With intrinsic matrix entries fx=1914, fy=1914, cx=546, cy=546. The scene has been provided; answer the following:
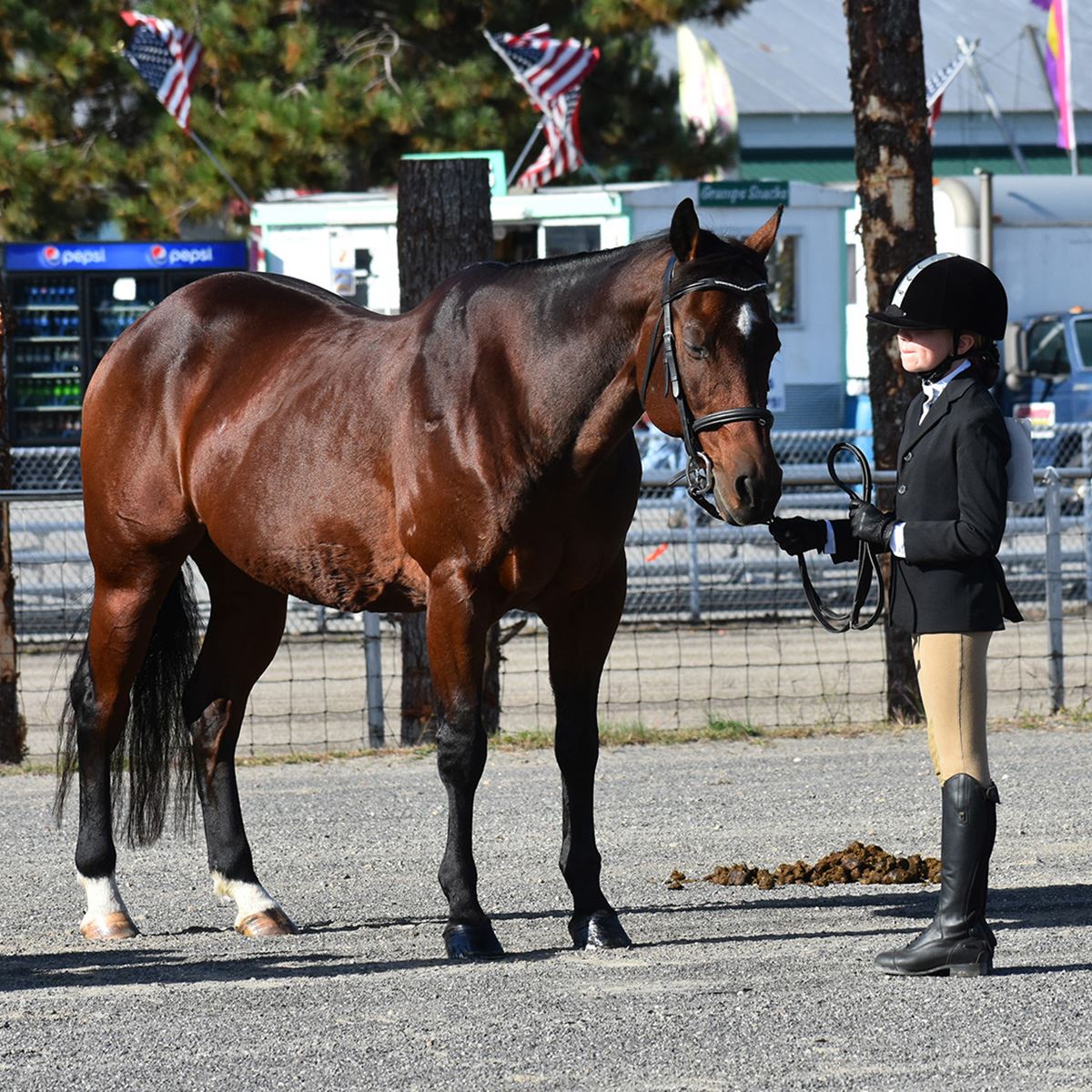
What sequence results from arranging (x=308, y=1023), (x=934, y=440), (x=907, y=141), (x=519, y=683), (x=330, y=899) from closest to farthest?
1. (x=308, y=1023)
2. (x=934, y=440)
3. (x=330, y=899)
4. (x=907, y=141)
5. (x=519, y=683)

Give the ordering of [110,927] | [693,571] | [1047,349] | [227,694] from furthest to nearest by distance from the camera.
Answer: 1. [1047,349]
2. [693,571]
3. [227,694]
4. [110,927]

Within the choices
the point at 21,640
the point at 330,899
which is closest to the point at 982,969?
the point at 330,899

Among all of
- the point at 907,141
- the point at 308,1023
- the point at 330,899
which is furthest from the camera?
the point at 907,141

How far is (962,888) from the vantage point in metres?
5.07

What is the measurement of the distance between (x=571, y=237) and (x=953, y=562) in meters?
16.4

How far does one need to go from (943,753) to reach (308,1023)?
1807 millimetres

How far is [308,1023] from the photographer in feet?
15.6

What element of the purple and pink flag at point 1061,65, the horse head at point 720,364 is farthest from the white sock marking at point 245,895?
the purple and pink flag at point 1061,65

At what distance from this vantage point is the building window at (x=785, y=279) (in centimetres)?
2191

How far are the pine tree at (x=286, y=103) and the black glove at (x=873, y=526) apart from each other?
1800cm

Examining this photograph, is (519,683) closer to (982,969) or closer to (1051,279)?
(982,969)

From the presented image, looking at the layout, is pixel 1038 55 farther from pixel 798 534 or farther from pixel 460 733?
pixel 460 733

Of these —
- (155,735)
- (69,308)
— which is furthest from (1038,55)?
(155,735)

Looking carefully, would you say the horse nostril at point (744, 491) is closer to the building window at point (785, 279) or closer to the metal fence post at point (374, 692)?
the metal fence post at point (374, 692)
